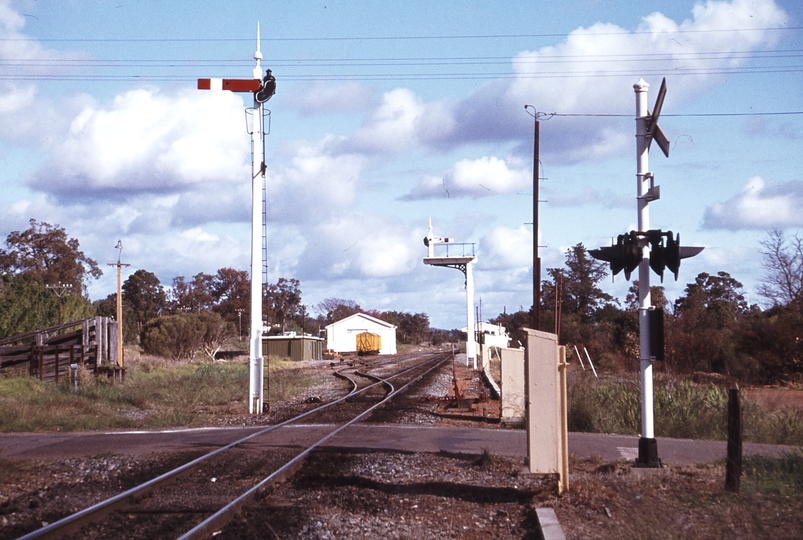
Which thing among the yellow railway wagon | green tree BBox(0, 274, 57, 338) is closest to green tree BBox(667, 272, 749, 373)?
green tree BBox(0, 274, 57, 338)

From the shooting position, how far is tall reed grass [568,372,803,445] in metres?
15.0

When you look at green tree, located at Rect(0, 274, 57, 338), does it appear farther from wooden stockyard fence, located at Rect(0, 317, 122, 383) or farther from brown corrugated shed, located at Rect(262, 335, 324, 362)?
brown corrugated shed, located at Rect(262, 335, 324, 362)

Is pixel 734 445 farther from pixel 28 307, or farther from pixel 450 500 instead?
pixel 28 307

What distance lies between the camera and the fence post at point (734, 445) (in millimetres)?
8727

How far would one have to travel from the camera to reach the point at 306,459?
12.0 m

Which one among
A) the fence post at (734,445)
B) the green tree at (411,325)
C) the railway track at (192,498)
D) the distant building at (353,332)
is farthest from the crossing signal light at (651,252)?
the green tree at (411,325)

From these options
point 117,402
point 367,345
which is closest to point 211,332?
point 367,345

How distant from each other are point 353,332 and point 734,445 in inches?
3694

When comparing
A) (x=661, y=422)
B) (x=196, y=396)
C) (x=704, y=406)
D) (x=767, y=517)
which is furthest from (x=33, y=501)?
(x=196, y=396)

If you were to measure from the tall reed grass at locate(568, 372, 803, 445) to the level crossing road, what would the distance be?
3.67 feet

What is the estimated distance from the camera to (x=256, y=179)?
20797mm

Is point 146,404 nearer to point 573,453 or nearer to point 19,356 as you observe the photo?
point 19,356

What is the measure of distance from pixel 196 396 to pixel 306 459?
13348mm

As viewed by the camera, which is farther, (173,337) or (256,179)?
(173,337)
